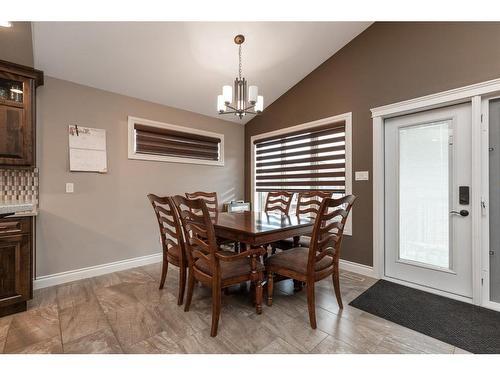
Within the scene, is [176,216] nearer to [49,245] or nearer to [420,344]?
[49,245]

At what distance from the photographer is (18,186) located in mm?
2459

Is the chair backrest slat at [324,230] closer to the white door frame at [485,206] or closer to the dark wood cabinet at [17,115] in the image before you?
the white door frame at [485,206]

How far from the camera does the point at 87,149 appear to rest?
2873mm

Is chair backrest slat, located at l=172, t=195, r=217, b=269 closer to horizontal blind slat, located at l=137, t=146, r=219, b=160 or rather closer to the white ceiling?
horizontal blind slat, located at l=137, t=146, r=219, b=160

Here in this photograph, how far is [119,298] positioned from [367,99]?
363cm

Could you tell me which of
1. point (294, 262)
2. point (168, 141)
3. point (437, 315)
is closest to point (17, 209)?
point (168, 141)

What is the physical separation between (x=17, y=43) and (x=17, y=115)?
0.64 meters

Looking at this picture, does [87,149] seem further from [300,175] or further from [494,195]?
[494,195]

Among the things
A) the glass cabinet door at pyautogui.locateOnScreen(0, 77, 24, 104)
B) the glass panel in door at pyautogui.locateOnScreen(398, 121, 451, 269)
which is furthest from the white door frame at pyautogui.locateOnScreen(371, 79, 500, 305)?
the glass cabinet door at pyautogui.locateOnScreen(0, 77, 24, 104)

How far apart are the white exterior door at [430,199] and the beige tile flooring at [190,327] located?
0.81 metres

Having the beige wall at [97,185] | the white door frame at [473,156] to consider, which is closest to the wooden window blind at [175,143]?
the beige wall at [97,185]

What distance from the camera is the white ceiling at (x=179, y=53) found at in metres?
2.36

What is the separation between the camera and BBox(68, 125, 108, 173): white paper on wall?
9.12 ft
